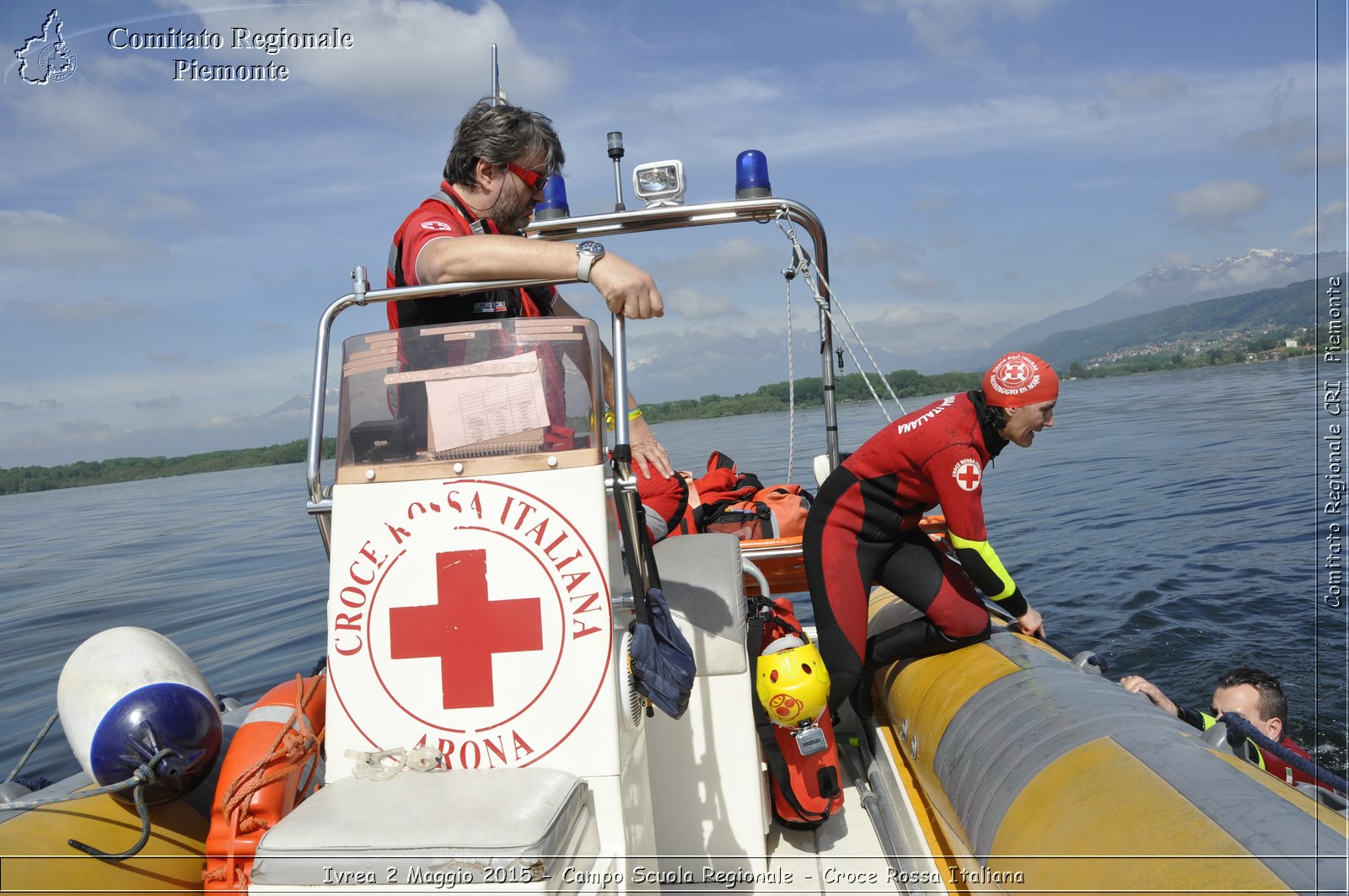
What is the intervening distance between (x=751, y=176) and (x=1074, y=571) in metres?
6.00

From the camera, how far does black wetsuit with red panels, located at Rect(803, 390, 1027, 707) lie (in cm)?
301

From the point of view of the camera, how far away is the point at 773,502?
15.4 ft

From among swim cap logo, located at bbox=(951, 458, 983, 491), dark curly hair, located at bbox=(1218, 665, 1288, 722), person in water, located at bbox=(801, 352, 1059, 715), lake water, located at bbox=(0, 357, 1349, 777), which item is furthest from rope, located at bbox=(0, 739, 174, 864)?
dark curly hair, located at bbox=(1218, 665, 1288, 722)

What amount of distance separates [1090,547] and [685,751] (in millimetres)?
6928

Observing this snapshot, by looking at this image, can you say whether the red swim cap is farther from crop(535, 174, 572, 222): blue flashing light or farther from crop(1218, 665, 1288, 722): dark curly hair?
crop(535, 174, 572, 222): blue flashing light

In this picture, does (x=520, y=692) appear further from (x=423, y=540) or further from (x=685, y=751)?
(x=685, y=751)

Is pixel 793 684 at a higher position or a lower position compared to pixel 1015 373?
lower

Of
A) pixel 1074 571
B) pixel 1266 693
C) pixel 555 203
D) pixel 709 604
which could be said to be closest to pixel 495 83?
pixel 555 203

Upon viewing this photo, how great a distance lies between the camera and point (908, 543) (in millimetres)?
3346

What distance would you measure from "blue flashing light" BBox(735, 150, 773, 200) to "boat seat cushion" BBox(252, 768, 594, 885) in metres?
1.76

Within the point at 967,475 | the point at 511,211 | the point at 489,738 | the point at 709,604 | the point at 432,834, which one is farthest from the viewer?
the point at 967,475

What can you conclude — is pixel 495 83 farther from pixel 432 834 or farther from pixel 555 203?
pixel 432 834

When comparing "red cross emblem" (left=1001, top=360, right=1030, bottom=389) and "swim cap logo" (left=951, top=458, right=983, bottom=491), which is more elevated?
"red cross emblem" (left=1001, top=360, right=1030, bottom=389)

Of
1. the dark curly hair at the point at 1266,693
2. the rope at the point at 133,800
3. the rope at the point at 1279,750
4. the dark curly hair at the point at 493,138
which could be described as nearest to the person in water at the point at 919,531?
the dark curly hair at the point at 1266,693
